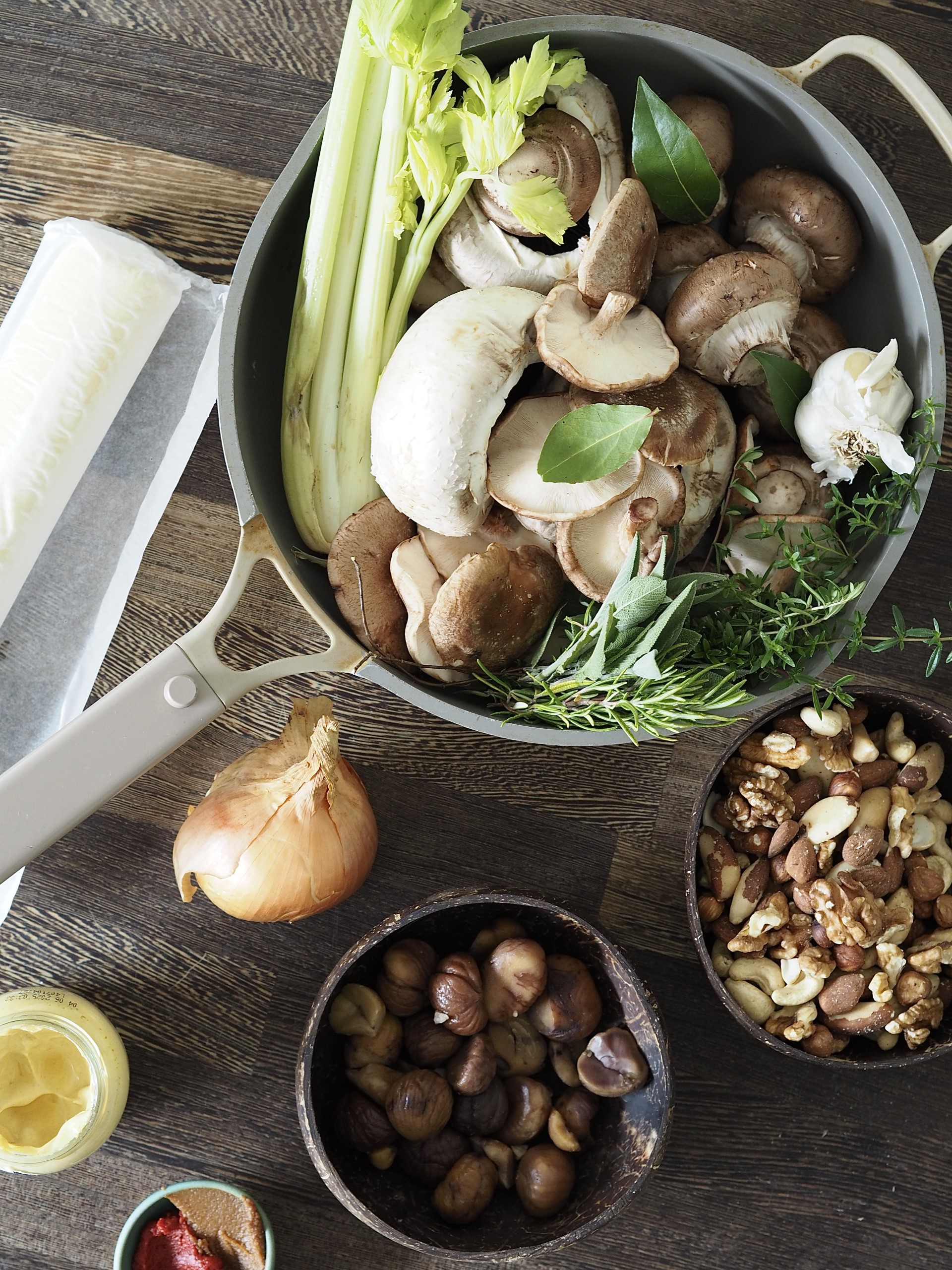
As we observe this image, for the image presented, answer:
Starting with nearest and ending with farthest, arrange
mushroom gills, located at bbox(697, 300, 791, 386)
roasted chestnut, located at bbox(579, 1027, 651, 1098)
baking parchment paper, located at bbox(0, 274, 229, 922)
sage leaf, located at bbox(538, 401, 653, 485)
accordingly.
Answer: sage leaf, located at bbox(538, 401, 653, 485) < mushroom gills, located at bbox(697, 300, 791, 386) < roasted chestnut, located at bbox(579, 1027, 651, 1098) < baking parchment paper, located at bbox(0, 274, 229, 922)

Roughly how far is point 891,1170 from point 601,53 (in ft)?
4.15

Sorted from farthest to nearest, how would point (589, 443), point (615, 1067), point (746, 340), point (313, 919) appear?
point (313, 919) → point (615, 1067) → point (746, 340) → point (589, 443)

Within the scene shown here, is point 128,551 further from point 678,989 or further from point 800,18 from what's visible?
point 800,18

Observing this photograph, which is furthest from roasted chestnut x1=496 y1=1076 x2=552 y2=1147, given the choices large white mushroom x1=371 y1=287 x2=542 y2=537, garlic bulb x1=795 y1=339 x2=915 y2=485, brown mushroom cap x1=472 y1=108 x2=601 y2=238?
brown mushroom cap x1=472 y1=108 x2=601 y2=238

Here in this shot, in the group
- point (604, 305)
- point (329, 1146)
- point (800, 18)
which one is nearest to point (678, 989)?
point (329, 1146)

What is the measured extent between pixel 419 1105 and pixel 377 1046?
7cm

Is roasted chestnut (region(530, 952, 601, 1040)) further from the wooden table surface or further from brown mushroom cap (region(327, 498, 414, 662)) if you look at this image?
brown mushroom cap (region(327, 498, 414, 662))

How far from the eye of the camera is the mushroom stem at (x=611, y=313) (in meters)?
0.84

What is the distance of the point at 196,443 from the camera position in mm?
1129

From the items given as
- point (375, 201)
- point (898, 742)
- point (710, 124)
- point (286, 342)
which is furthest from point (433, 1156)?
point (710, 124)

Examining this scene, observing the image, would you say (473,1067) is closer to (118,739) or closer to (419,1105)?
(419,1105)

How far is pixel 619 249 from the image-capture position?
86 cm

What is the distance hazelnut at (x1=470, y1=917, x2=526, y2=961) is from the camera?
1059mm

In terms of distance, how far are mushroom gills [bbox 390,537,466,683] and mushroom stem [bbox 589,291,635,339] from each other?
0.88 feet
